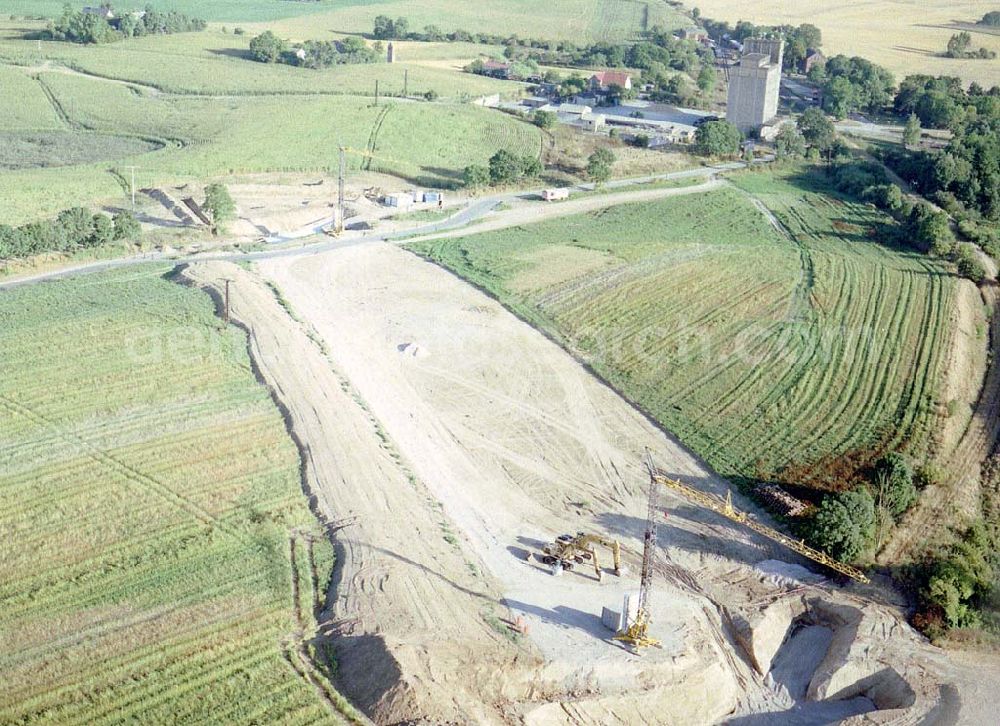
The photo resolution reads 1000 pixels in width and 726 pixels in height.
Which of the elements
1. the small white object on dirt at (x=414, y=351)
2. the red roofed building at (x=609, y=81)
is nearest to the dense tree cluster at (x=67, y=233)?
the small white object on dirt at (x=414, y=351)

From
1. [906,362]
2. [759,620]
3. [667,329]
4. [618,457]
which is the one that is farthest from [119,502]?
[906,362]

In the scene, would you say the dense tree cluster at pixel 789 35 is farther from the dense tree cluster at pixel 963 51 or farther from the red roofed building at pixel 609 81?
the red roofed building at pixel 609 81

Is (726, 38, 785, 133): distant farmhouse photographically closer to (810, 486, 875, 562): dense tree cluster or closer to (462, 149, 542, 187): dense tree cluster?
(462, 149, 542, 187): dense tree cluster

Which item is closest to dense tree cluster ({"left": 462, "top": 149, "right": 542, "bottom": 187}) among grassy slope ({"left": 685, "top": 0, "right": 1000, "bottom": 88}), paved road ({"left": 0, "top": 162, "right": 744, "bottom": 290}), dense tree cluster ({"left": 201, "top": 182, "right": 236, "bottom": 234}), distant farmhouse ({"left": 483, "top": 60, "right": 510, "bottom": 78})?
paved road ({"left": 0, "top": 162, "right": 744, "bottom": 290})

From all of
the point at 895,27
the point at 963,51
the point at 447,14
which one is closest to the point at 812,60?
the point at 963,51

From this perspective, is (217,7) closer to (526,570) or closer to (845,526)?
(526,570)

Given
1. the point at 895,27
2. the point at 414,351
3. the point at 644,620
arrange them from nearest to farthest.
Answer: the point at 644,620 < the point at 414,351 < the point at 895,27
